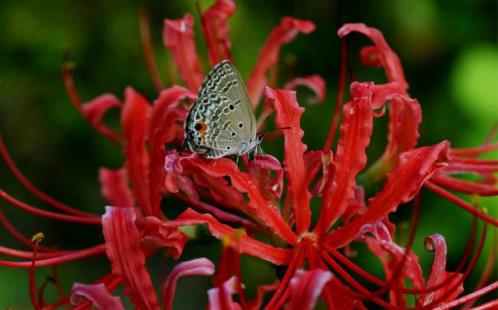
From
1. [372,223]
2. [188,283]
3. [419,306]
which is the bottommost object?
[188,283]

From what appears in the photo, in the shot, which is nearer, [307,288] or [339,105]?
[307,288]

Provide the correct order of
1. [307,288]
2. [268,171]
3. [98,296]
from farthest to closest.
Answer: [268,171] < [98,296] < [307,288]

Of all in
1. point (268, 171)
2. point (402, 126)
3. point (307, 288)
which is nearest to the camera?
point (307, 288)

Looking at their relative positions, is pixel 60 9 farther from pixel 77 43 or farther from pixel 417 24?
pixel 417 24

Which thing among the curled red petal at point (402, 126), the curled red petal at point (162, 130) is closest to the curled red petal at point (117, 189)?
the curled red petal at point (162, 130)

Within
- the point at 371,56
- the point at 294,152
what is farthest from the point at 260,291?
the point at 371,56

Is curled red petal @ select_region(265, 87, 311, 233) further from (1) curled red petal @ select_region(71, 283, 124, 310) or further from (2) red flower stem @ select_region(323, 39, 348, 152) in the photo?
(1) curled red petal @ select_region(71, 283, 124, 310)

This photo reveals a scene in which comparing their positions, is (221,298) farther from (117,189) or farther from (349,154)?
(117,189)

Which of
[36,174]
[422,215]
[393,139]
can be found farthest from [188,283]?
[393,139]
